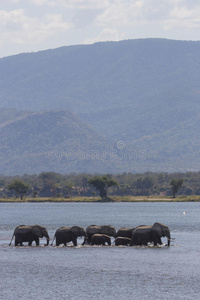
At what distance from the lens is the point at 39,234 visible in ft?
178

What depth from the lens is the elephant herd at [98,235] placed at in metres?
52.7

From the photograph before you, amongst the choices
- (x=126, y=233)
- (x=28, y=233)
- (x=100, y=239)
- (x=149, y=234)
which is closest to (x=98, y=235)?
(x=100, y=239)

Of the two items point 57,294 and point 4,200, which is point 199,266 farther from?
point 4,200

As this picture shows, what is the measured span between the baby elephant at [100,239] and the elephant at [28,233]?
3508 mm

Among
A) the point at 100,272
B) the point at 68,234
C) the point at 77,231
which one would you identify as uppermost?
the point at 77,231

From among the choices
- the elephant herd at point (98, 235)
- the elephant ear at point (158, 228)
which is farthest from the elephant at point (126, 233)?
the elephant ear at point (158, 228)

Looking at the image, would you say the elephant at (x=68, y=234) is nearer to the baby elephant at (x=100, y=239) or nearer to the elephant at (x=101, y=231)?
the baby elephant at (x=100, y=239)

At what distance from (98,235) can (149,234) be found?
14.5 ft

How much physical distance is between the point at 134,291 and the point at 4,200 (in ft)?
477

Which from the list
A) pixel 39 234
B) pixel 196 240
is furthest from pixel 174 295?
pixel 196 240

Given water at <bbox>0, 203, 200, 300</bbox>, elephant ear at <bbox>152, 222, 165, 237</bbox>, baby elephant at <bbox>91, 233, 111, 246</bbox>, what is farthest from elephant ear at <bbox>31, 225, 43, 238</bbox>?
elephant ear at <bbox>152, 222, 165, 237</bbox>

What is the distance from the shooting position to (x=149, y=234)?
5262cm

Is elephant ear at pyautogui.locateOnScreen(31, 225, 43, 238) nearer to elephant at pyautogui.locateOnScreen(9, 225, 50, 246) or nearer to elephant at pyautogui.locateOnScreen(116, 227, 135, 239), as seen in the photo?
elephant at pyautogui.locateOnScreen(9, 225, 50, 246)

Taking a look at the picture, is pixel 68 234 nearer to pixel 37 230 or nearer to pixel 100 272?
pixel 37 230
